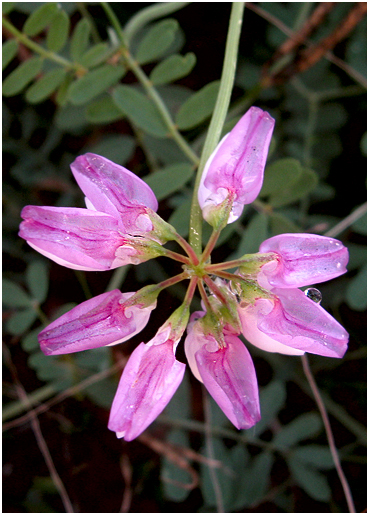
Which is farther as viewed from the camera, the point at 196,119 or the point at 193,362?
the point at 196,119

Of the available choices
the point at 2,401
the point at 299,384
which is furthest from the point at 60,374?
the point at 299,384

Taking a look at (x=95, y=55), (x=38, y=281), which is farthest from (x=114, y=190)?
(x=38, y=281)

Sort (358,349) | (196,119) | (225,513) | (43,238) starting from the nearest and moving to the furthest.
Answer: (43,238), (196,119), (225,513), (358,349)

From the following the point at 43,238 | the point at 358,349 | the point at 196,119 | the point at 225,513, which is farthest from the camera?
the point at 358,349

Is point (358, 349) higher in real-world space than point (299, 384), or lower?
higher

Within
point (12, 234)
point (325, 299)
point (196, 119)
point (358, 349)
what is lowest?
point (358, 349)

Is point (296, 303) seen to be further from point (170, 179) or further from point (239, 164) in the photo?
point (170, 179)

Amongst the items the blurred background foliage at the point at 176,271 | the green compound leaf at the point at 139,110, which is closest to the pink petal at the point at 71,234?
the green compound leaf at the point at 139,110

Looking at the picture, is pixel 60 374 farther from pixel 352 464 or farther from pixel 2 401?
pixel 352 464
